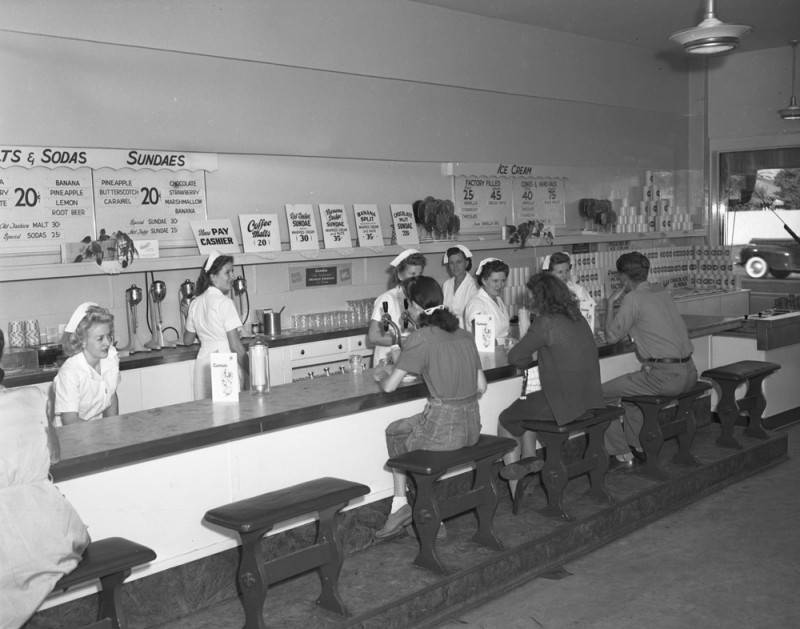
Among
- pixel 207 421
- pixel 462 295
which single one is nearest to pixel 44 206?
pixel 207 421

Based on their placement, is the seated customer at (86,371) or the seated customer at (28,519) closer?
the seated customer at (28,519)

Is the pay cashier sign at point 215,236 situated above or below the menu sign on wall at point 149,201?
below

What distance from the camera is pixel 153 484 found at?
3.65 metres

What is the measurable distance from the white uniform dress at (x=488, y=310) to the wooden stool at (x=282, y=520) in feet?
8.35

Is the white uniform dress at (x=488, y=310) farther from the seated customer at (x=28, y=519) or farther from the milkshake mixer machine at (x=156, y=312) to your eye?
the seated customer at (x=28, y=519)

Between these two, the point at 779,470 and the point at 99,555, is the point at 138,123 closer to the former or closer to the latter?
the point at 99,555

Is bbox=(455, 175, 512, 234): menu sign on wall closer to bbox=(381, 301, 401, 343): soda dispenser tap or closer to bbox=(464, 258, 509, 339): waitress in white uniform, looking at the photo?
bbox=(464, 258, 509, 339): waitress in white uniform

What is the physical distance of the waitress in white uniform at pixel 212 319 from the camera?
18.4ft

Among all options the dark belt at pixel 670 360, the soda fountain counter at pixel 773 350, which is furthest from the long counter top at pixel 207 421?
the soda fountain counter at pixel 773 350

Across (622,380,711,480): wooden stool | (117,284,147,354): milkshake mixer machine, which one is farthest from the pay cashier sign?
(622,380,711,480): wooden stool

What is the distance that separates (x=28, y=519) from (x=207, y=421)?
105cm

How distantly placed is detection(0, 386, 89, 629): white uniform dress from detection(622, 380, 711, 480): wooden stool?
11.8 feet

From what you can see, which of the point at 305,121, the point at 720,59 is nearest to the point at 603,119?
the point at 720,59

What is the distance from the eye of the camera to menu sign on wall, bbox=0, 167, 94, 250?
18.1 feet
